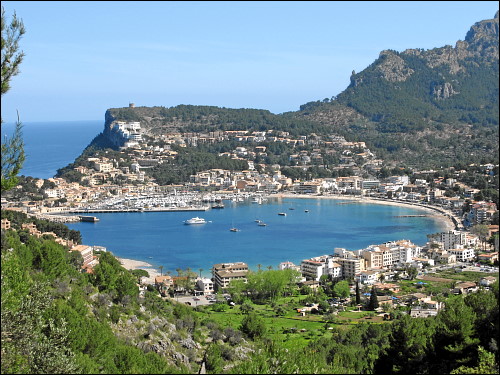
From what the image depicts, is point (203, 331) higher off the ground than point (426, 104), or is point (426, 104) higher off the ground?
point (426, 104)

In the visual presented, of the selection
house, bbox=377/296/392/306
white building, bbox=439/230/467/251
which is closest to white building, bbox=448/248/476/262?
white building, bbox=439/230/467/251

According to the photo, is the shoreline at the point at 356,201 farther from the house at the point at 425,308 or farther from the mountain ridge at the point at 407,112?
the mountain ridge at the point at 407,112

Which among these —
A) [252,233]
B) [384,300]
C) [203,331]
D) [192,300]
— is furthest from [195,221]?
[203,331]

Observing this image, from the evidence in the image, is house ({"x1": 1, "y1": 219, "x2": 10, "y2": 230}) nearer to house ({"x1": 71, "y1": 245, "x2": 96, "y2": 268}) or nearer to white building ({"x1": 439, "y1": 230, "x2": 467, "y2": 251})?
house ({"x1": 71, "y1": 245, "x2": 96, "y2": 268})

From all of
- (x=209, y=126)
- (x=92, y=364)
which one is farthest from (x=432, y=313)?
(x=209, y=126)

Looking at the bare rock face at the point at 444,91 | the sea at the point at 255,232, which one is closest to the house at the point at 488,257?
the sea at the point at 255,232

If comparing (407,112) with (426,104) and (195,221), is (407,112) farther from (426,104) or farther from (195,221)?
(195,221)

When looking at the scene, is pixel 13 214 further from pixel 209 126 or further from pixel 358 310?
pixel 209 126
